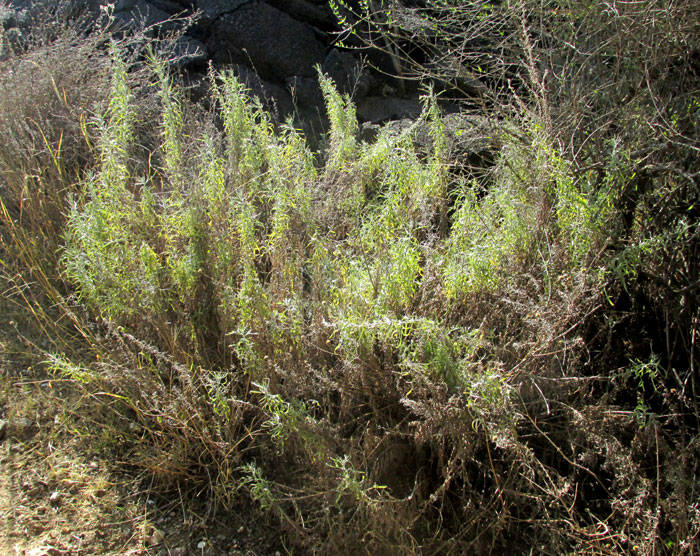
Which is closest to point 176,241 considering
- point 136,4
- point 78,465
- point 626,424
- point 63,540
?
point 78,465

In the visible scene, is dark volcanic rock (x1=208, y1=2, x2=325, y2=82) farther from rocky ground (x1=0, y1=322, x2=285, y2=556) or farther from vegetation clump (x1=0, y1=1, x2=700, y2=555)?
rocky ground (x1=0, y1=322, x2=285, y2=556)

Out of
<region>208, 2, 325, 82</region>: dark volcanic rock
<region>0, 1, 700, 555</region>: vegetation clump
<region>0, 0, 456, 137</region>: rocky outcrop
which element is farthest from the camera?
<region>208, 2, 325, 82</region>: dark volcanic rock

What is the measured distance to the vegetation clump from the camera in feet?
7.18

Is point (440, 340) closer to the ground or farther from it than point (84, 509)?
farther from it

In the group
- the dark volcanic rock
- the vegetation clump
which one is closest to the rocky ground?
the vegetation clump

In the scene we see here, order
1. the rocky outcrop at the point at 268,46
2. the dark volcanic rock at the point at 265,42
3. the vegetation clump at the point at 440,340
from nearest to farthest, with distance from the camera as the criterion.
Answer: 1. the vegetation clump at the point at 440,340
2. the rocky outcrop at the point at 268,46
3. the dark volcanic rock at the point at 265,42

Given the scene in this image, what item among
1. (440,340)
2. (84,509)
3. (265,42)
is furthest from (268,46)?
(84,509)

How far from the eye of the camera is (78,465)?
2533mm

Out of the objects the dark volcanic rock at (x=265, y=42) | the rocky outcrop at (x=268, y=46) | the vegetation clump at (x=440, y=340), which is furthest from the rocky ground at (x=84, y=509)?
the dark volcanic rock at (x=265, y=42)

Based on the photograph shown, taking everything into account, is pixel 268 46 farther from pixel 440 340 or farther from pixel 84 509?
pixel 84 509

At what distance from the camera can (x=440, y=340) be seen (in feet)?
7.25

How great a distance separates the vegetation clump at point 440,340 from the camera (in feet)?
7.18

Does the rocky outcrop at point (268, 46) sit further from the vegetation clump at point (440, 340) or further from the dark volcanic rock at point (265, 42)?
the vegetation clump at point (440, 340)

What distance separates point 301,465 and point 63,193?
2248mm
